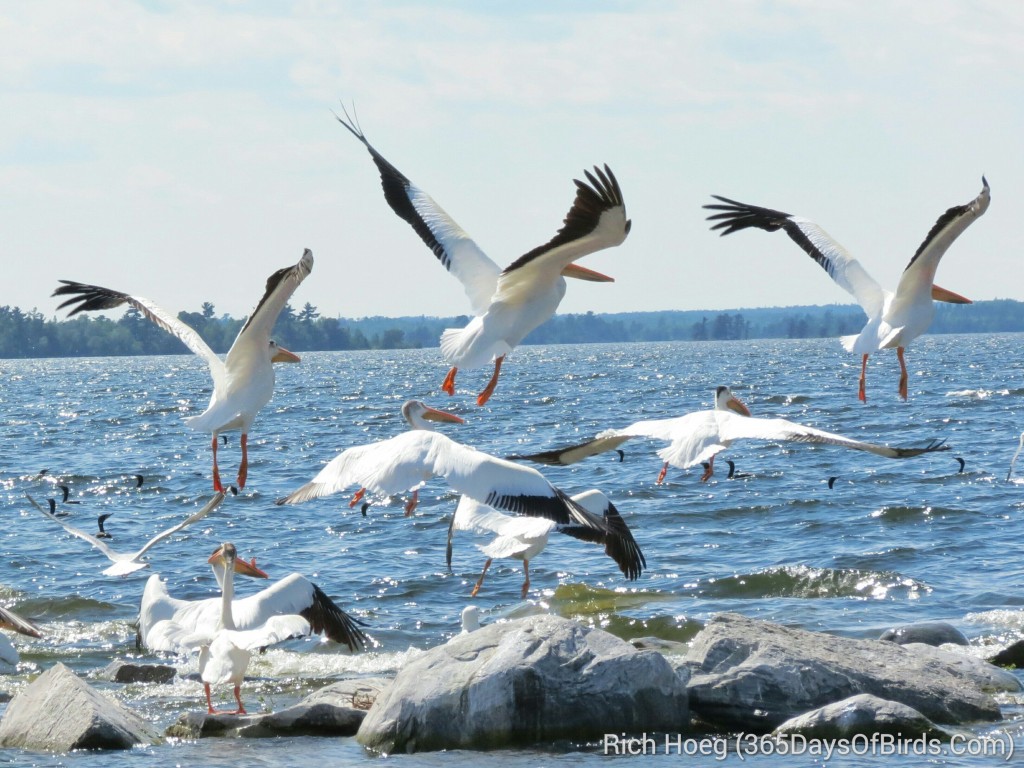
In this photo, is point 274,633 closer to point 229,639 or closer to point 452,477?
point 229,639

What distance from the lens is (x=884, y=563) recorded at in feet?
53.1

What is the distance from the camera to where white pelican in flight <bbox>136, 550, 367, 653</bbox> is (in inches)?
389

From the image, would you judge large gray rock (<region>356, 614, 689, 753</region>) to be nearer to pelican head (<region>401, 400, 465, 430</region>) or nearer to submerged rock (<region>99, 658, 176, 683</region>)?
submerged rock (<region>99, 658, 176, 683</region>)

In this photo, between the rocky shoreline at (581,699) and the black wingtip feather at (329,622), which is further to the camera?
the black wingtip feather at (329,622)

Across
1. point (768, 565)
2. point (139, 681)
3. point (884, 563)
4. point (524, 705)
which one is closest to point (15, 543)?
point (139, 681)

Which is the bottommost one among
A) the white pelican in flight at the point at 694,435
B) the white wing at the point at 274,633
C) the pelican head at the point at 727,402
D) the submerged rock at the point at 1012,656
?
the submerged rock at the point at 1012,656

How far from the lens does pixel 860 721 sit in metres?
8.70

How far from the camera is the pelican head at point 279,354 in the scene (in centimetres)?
1149

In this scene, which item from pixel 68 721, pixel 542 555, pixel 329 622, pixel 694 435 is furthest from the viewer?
pixel 542 555

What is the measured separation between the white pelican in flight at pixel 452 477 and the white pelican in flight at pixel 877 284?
11.9 feet

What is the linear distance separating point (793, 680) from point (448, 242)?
4.60 m

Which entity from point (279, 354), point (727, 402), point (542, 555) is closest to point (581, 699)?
point (727, 402)

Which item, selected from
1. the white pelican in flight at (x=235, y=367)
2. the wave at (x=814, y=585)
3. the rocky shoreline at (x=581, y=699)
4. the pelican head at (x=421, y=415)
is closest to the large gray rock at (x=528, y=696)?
the rocky shoreline at (x=581, y=699)

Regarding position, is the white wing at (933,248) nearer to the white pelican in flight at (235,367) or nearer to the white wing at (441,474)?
the white wing at (441,474)
